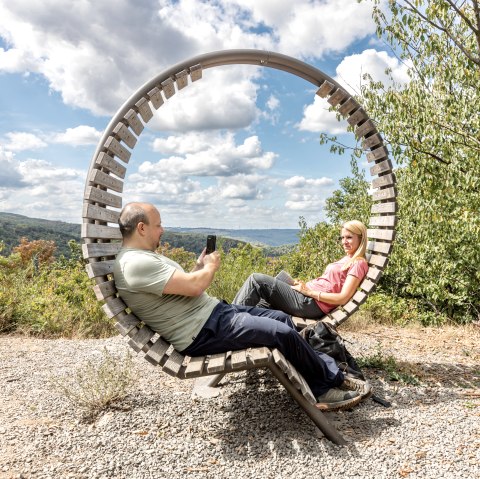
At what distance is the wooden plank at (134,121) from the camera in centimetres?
360

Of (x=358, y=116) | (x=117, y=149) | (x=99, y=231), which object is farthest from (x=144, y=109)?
(x=358, y=116)

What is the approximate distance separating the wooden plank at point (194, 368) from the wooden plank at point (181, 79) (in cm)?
234

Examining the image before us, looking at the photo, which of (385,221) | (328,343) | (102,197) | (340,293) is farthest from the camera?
(385,221)

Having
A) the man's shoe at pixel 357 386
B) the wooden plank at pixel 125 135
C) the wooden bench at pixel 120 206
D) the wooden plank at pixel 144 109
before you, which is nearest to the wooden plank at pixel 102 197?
the wooden bench at pixel 120 206

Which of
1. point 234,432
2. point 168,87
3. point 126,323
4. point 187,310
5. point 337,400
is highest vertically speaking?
point 168,87

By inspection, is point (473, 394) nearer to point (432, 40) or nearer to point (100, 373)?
point (100, 373)

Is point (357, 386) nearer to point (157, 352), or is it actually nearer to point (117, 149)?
point (157, 352)

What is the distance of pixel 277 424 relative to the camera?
3303mm

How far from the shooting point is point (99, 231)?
336 cm

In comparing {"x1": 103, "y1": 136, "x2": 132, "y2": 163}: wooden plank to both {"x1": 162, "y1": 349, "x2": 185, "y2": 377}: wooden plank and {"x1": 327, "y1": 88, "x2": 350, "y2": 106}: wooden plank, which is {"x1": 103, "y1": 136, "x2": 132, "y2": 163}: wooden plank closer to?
{"x1": 162, "y1": 349, "x2": 185, "y2": 377}: wooden plank

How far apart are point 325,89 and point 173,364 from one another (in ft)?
10.1

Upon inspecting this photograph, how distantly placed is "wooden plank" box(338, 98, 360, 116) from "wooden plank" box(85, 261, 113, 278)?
9.21 feet

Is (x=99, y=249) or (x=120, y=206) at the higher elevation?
(x=120, y=206)

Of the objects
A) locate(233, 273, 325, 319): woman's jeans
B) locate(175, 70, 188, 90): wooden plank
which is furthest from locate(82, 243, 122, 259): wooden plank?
locate(175, 70, 188, 90): wooden plank
